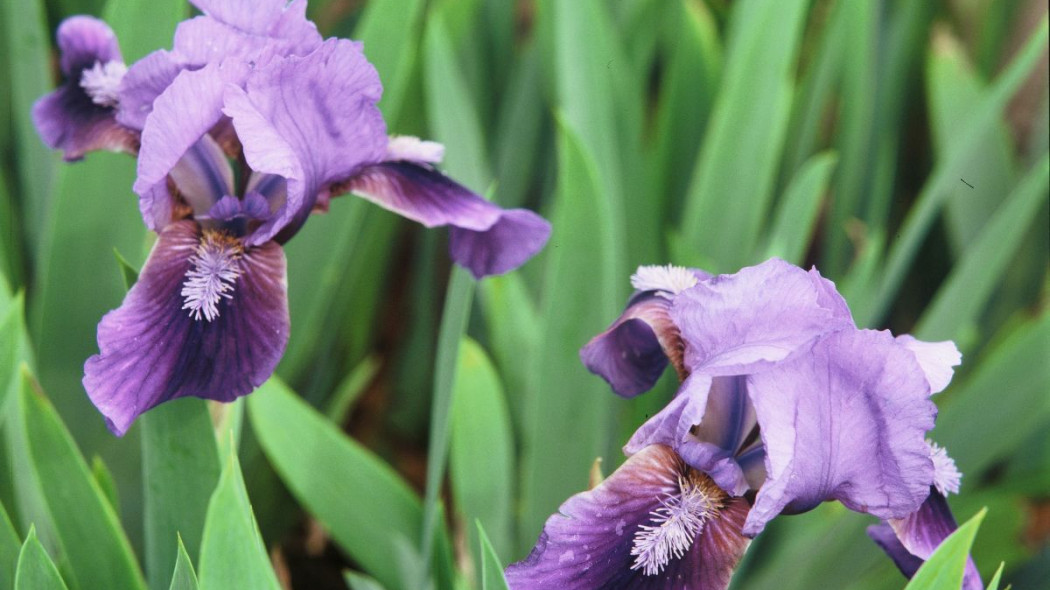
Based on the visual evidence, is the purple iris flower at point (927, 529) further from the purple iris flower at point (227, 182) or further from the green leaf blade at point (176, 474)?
the green leaf blade at point (176, 474)

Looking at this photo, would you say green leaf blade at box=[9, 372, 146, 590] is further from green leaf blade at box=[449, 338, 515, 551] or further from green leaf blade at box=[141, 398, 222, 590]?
green leaf blade at box=[449, 338, 515, 551]

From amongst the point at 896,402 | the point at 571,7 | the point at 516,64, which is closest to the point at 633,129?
the point at 571,7

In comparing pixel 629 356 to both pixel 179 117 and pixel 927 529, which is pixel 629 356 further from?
pixel 179 117

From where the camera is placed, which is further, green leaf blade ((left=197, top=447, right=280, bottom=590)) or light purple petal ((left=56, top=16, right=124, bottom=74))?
light purple petal ((left=56, top=16, right=124, bottom=74))

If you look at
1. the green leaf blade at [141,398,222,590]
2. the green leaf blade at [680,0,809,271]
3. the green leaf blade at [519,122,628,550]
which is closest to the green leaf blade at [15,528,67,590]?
the green leaf blade at [141,398,222,590]

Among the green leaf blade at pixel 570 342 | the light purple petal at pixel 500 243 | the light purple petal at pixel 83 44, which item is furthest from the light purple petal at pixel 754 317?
the light purple petal at pixel 83 44

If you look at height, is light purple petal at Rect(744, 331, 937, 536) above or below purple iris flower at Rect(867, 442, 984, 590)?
above
